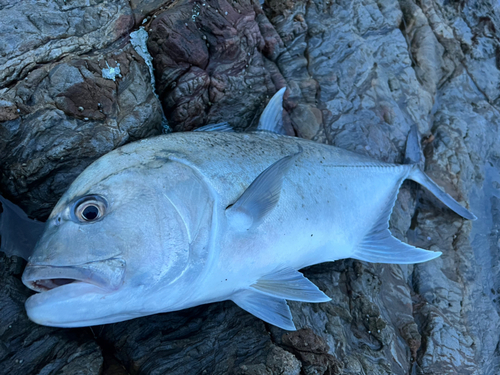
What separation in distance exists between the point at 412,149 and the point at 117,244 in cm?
261

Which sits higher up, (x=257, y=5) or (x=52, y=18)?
(x=52, y=18)

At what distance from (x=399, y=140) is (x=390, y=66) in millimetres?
828

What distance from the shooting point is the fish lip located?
1433mm

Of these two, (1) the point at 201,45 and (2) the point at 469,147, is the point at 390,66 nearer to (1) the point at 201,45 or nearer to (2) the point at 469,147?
(2) the point at 469,147

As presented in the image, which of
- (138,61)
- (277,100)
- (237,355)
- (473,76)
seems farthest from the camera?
(473,76)

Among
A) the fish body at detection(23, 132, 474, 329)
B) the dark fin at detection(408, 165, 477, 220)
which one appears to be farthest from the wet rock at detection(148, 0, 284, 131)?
the dark fin at detection(408, 165, 477, 220)

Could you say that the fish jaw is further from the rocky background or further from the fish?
the rocky background

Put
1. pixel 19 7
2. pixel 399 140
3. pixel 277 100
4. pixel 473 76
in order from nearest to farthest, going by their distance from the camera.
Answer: pixel 19 7 < pixel 277 100 < pixel 399 140 < pixel 473 76

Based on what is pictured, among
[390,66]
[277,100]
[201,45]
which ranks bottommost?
[390,66]

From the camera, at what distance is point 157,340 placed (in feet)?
6.70

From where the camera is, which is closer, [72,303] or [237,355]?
[72,303]

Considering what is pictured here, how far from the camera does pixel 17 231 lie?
7.25 feet

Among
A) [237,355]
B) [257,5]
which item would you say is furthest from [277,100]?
[237,355]

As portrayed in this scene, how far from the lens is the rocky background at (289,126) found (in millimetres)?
2029
